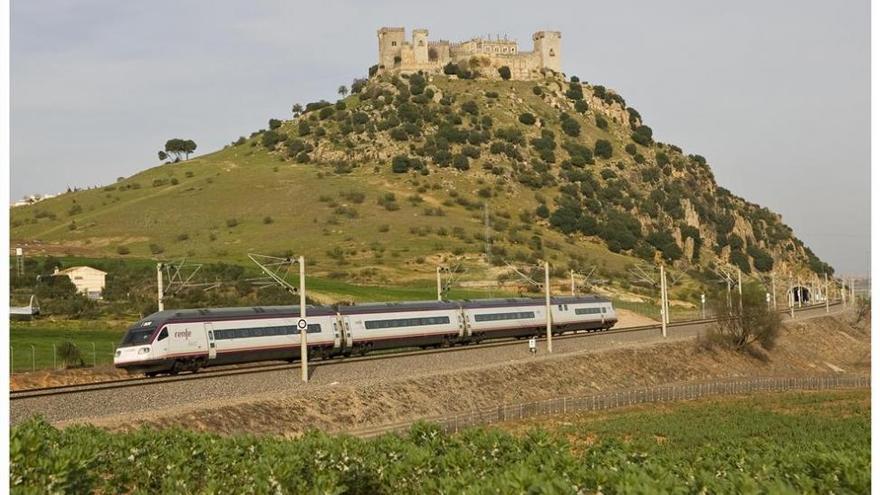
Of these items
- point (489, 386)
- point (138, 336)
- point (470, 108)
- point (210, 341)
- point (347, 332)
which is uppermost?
point (470, 108)

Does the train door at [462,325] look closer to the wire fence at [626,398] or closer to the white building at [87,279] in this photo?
the wire fence at [626,398]

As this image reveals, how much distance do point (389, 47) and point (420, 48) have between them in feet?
18.4

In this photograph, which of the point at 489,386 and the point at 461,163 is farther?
the point at 461,163

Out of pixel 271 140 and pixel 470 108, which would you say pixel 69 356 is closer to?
pixel 470 108

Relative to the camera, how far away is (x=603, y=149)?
559 feet

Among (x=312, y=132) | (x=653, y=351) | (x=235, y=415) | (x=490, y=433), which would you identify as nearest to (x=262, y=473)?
(x=490, y=433)

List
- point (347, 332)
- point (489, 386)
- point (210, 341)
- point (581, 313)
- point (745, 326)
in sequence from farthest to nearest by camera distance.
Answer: point (581, 313)
point (745, 326)
point (347, 332)
point (489, 386)
point (210, 341)

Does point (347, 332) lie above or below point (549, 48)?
below

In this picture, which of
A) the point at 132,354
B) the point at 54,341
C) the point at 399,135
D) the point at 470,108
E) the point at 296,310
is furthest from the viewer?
the point at 470,108

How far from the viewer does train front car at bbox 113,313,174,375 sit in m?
42.8

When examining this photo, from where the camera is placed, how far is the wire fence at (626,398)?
41.5m

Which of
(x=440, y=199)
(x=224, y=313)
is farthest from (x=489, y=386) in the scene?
(x=440, y=199)

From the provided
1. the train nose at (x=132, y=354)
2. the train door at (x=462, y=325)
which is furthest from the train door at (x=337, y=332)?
the train nose at (x=132, y=354)

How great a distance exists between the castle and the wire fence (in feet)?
435
